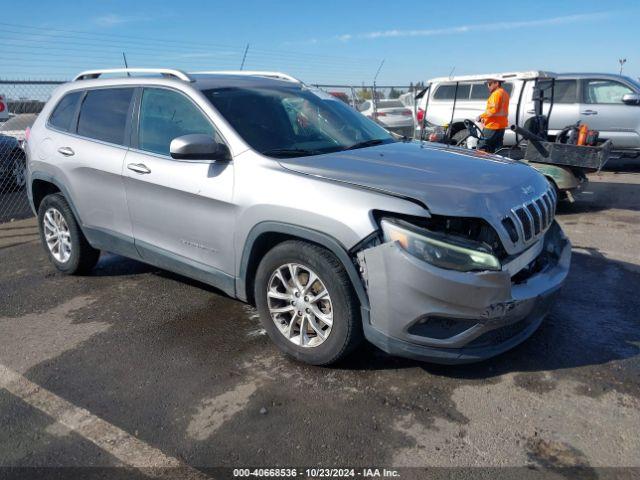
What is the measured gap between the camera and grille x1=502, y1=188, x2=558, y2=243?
120 inches

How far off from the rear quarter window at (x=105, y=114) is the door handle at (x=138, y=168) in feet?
0.99

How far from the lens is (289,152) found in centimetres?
360

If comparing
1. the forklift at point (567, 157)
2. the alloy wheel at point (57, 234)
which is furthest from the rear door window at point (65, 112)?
→ the forklift at point (567, 157)

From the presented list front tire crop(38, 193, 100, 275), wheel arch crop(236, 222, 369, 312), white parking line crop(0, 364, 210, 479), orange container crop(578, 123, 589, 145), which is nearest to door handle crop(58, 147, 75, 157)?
front tire crop(38, 193, 100, 275)

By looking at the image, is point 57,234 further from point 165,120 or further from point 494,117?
point 494,117

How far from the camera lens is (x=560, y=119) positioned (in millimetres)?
11578

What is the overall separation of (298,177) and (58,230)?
312 cm

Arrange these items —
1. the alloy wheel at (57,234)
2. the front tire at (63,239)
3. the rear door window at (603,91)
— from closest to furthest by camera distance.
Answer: the front tire at (63,239), the alloy wheel at (57,234), the rear door window at (603,91)

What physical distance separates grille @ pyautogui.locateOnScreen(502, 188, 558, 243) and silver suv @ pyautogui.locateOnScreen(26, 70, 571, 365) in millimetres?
12

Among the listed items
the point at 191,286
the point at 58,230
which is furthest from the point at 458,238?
the point at 58,230

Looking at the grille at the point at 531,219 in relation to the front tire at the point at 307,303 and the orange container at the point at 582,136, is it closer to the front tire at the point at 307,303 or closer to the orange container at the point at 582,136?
the front tire at the point at 307,303

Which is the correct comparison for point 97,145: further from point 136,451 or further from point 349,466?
point 349,466

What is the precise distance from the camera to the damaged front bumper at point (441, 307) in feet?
9.08

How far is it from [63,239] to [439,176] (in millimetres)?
3776
